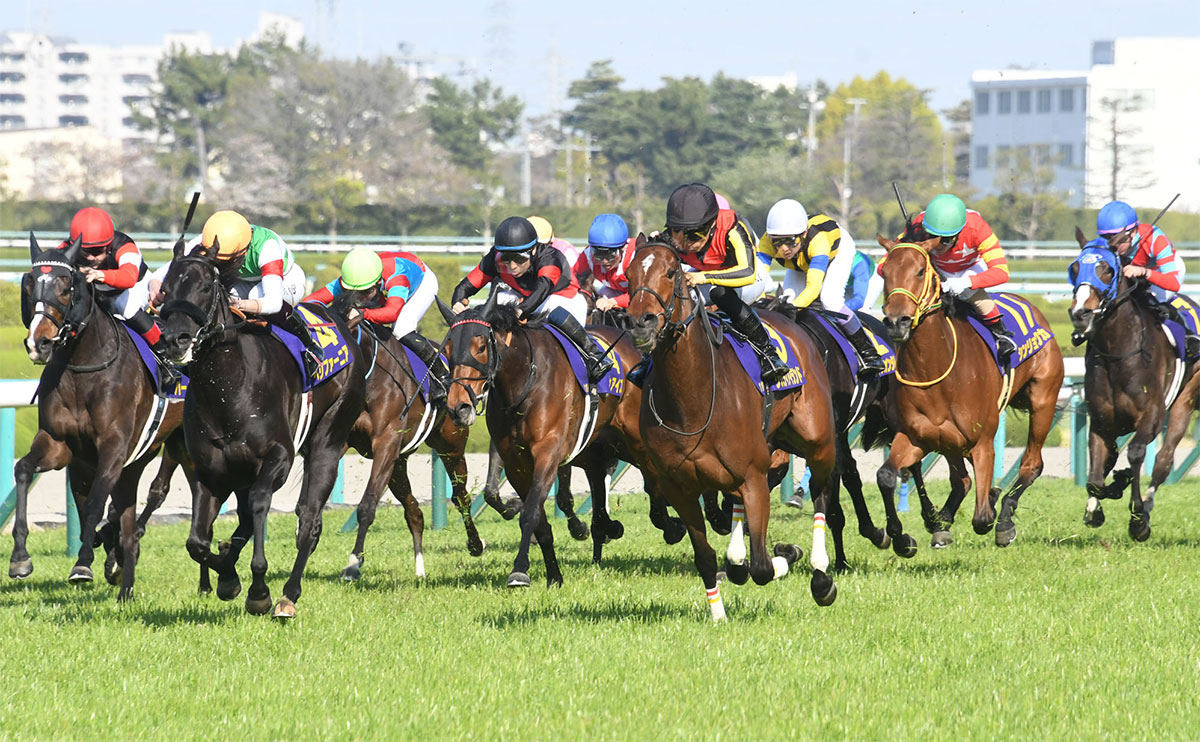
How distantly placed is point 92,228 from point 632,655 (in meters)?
4.02

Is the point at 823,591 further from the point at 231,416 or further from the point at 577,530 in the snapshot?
the point at 577,530

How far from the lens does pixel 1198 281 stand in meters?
39.1

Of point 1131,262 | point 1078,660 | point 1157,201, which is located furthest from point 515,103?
point 1078,660

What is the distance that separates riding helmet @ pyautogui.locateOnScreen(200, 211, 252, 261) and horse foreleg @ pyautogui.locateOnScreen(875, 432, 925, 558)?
381 centimetres

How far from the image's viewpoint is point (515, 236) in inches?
352

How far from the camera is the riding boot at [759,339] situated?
24.5ft

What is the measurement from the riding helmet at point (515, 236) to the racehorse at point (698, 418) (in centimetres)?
209

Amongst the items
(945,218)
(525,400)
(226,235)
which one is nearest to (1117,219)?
(945,218)

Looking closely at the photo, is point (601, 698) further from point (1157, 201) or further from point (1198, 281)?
point (1157, 201)

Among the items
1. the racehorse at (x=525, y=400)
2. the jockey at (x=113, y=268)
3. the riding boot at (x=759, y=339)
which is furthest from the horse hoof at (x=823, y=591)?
the jockey at (x=113, y=268)

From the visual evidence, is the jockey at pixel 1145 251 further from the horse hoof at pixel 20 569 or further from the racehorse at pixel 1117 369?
the horse hoof at pixel 20 569

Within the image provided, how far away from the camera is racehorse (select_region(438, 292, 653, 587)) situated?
810 centimetres

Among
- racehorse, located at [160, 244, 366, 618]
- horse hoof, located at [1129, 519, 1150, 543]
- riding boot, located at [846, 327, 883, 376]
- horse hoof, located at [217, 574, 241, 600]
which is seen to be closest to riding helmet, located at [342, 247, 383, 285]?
racehorse, located at [160, 244, 366, 618]

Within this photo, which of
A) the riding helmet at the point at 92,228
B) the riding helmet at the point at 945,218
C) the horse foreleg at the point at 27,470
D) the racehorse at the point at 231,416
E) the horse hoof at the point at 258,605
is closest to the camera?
the racehorse at the point at 231,416
